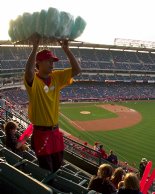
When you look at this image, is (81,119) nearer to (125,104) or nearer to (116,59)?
(125,104)

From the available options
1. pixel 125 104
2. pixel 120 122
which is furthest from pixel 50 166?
pixel 125 104

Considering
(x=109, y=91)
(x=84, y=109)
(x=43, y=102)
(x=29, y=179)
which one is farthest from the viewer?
(x=109, y=91)

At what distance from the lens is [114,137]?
27.1 metres

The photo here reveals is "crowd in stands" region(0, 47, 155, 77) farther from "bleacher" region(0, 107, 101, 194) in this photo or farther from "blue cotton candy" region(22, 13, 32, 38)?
"blue cotton candy" region(22, 13, 32, 38)

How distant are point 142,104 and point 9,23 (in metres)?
44.8

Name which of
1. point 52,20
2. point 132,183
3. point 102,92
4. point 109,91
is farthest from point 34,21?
point 109,91

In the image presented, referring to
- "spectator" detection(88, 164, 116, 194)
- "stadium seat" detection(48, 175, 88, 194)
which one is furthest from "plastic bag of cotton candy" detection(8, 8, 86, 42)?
"spectator" detection(88, 164, 116, 194)

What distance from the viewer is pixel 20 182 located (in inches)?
114

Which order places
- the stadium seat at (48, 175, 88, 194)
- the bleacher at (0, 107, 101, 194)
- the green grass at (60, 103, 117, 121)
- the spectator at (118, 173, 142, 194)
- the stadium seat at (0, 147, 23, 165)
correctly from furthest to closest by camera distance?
the green grass at (60, 103, 117, 121) < the stadium seat at (0, 147, 23, 165) < the spectator at (118, 173, 142, 194) < the stadium seat at (48, 175, 88, 194) < the bleacher at (0, 107, 101, 194)

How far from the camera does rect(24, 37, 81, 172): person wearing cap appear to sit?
4023mm

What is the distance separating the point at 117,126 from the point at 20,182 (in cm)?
2940

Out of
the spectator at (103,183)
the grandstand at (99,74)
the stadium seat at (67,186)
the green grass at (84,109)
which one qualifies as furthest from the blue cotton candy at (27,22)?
the grandstand at (99,74)

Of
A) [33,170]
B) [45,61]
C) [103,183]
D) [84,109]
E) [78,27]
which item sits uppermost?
[78,27]

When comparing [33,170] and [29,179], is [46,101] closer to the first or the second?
[33,170]
